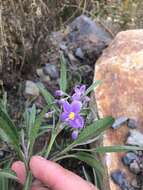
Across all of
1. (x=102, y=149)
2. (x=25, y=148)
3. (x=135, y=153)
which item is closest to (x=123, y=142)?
(x=135, y=153)

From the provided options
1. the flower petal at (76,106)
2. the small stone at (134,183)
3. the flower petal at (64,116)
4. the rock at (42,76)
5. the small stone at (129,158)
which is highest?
the flower petal at (76,106)

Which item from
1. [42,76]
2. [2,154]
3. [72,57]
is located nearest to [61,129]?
[2,154]

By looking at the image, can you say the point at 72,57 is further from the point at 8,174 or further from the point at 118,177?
the point at 8,174

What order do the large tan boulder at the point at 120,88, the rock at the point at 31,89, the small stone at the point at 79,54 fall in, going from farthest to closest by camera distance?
the small stone at the point at 79,54
the rock at the point at 31,89
the large tan boulder at the point at 120,88

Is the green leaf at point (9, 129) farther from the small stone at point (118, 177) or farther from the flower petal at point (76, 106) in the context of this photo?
the small stone at point (118, 177)

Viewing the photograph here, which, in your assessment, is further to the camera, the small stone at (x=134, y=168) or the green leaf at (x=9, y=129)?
the small stone at (x=134, y=168)

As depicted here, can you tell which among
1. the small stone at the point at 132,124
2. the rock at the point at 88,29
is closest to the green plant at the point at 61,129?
the small stone at the point at 132,124
